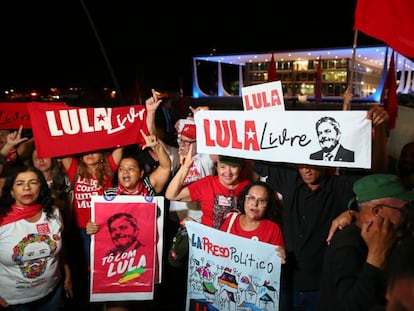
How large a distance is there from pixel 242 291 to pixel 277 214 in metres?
0.70

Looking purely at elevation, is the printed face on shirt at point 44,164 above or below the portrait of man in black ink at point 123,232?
above

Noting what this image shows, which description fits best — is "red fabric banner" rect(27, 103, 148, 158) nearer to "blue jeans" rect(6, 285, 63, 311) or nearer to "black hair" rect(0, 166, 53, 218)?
"black hair" rect(0, 166, 53, 218)

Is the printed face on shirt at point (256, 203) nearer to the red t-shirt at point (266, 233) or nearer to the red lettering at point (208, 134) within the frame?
the red t-shirt at point (266, 233)

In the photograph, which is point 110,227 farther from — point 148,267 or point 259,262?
point 259,262

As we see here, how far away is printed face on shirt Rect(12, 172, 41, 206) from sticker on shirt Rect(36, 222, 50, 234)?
21 cm

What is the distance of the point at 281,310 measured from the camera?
3215 millimetres

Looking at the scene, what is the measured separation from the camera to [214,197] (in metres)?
3.67

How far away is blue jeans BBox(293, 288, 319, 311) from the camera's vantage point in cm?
317

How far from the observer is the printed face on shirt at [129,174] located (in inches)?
147

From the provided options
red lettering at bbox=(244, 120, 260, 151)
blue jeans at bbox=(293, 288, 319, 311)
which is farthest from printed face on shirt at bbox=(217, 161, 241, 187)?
blue jeans at bbox=(293, 288, 319, 311)

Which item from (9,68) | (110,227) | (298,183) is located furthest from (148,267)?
(9,68)

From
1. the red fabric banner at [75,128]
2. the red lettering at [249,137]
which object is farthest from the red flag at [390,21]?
the red fabric banner at [75,128]

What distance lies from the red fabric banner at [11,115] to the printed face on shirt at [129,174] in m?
2.58

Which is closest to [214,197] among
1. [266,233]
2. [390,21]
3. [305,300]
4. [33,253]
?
[266,233]
